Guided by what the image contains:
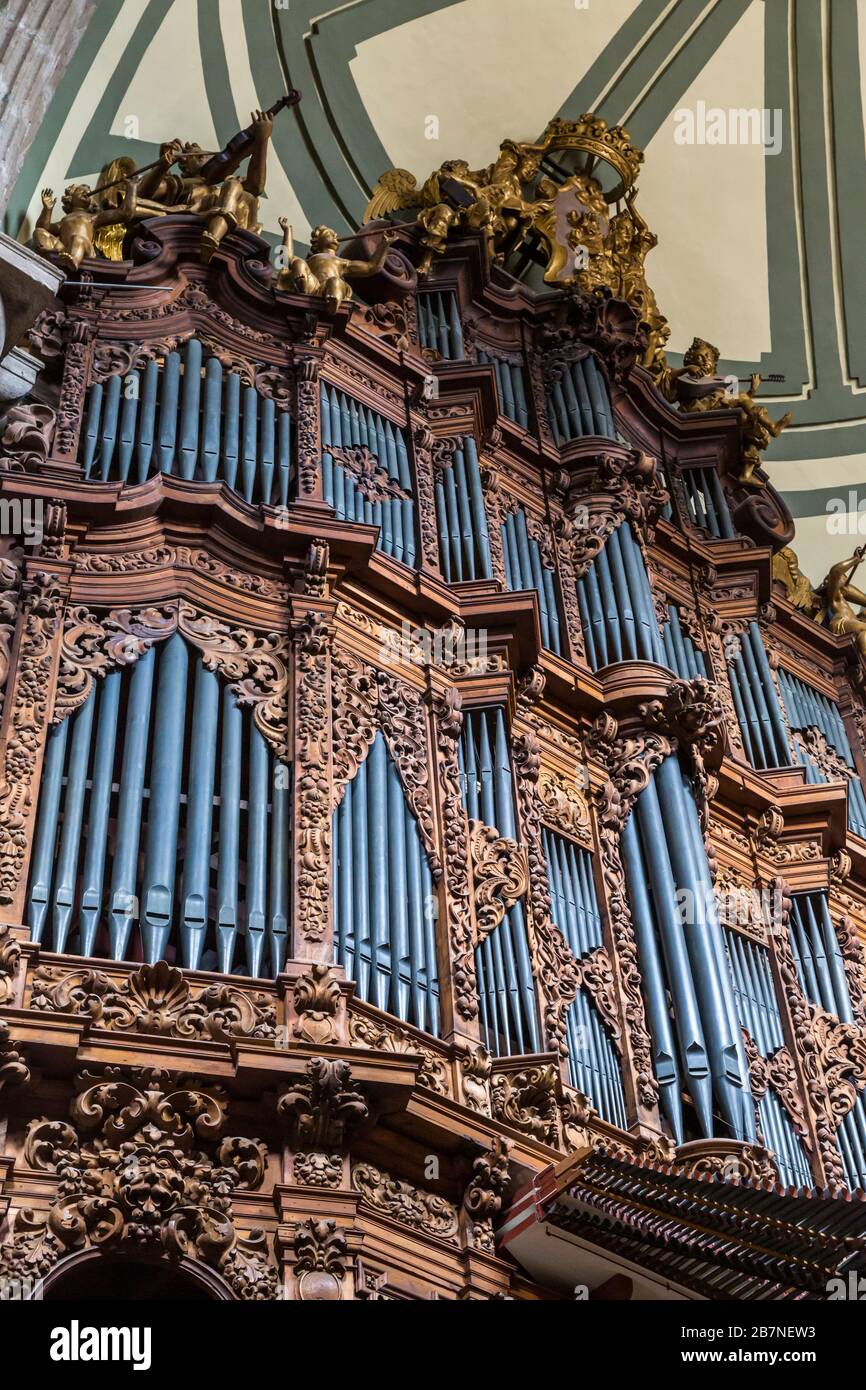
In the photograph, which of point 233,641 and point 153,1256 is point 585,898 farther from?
point 153,1256

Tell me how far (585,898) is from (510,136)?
404 inches

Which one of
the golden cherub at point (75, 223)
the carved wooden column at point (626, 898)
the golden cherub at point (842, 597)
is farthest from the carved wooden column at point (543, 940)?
the golden cherub at point (842, 597)

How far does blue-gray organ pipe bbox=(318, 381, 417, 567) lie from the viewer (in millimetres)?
15188

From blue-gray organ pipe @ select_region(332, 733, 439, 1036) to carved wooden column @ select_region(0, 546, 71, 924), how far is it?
187cm

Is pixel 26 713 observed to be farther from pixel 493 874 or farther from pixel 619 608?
pixel 619 608

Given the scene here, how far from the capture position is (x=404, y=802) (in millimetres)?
12977

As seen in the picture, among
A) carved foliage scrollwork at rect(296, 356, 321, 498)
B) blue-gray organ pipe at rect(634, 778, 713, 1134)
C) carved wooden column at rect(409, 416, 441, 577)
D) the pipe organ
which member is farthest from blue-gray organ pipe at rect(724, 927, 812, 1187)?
carved foliage scrollwork at rect(296, 356, 321, 498)

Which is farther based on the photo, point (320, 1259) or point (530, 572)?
point (530, 572)

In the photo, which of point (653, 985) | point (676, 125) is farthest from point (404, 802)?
point (676, 125)

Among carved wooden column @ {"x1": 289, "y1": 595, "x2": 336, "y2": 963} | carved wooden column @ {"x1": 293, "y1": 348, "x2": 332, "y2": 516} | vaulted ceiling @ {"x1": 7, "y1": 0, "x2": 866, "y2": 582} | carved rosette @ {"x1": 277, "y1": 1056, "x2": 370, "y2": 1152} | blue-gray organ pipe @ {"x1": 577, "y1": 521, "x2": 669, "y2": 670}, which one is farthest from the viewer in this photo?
vaulted ceiling @ {"x1": 7, "y1": 0, "x2": 866, "y2": 582}

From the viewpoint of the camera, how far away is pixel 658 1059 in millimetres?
12984

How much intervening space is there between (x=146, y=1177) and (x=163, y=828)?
2.23 meters

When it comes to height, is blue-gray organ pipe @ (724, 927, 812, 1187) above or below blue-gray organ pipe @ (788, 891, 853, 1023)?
below

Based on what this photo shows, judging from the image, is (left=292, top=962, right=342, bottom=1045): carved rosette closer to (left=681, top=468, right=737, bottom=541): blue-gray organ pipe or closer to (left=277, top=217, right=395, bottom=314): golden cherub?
(left=277, top=217, right=395, bottom=314): golden cherub
